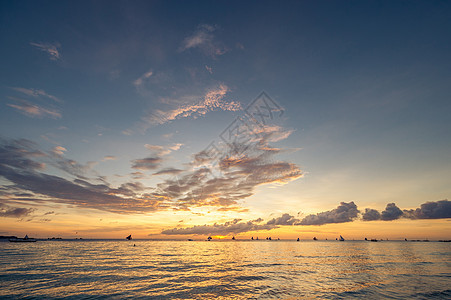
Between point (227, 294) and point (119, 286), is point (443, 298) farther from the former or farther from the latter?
point (119, 286)

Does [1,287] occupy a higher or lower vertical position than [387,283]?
higher

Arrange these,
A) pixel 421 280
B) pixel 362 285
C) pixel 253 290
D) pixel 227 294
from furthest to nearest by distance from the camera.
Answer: pixel 421 280, pixel 362 285, pixel 253 290, pixel 227 294

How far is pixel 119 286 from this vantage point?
3472cm

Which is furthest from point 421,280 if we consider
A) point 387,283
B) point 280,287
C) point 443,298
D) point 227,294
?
point 227,294

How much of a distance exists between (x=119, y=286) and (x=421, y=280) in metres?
54.4

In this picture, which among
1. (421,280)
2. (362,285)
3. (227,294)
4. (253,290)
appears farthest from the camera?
(421,280)

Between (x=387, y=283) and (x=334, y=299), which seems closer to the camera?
(x=334, y=299)

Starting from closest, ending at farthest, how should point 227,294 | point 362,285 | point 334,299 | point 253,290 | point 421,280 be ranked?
1. point 334,299
2. point 227,294
3. point 253,290
4. point 362,285
5. point 421,280

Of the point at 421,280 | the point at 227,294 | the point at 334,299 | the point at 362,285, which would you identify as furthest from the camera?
the point at 421,280

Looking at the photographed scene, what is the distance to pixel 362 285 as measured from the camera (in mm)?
35938

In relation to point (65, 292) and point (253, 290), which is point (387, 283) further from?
point (65, 292)

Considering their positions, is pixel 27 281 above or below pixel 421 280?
above

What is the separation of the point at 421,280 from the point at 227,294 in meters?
37.7

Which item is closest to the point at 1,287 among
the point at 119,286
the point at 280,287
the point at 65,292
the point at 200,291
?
the point at 65,292
